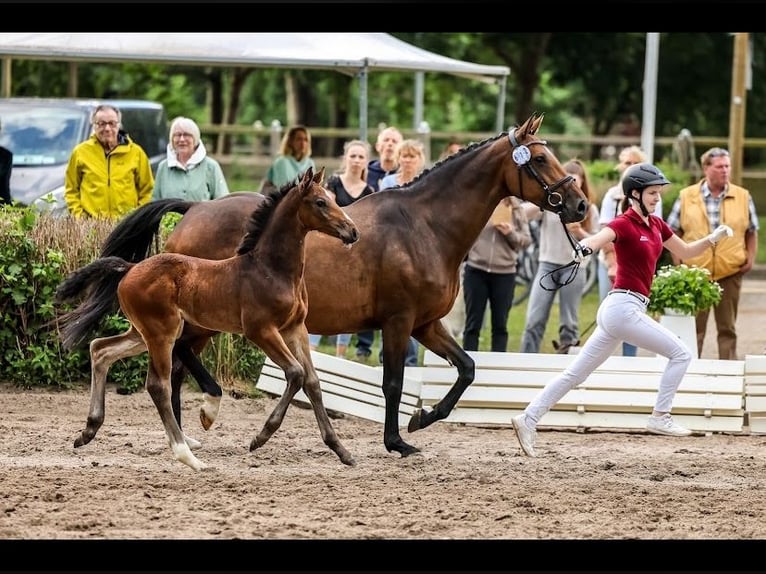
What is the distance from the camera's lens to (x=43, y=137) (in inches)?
598

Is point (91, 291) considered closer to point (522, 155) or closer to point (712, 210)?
point (522, 155)

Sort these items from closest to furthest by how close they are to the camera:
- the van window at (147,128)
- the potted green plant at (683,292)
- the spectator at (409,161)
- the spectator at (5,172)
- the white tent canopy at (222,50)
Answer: the potted green plant at (683,292), the spectator at (409,161), the spectator at (5,172), the white tent canopy at (222,50), the van window at (147,128)

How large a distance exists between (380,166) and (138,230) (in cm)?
353

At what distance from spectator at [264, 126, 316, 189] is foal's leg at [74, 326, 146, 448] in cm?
508

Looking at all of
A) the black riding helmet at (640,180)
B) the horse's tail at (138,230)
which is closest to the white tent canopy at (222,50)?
the horse's tail at (138,230)

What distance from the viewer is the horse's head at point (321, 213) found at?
7.77m

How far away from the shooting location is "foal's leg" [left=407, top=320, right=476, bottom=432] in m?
8.82

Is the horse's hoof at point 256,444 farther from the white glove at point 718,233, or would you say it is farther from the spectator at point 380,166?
the spectator at point 380,166

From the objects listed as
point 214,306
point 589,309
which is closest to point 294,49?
point 589,309

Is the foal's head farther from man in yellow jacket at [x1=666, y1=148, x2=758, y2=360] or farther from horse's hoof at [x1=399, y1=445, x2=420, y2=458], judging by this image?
man in yellow jacket at [x1=666, y1=148, x2=758, y2=360]

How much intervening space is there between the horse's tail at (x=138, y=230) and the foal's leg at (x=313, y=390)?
139 cm

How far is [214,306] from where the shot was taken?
26.3 feet

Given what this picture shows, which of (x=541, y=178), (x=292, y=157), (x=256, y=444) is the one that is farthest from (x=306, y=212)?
(x=292, y=157)

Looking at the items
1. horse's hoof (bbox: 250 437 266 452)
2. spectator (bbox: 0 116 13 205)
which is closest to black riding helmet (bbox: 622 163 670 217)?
horse's hoof (bbox: 250 437 266 452)
